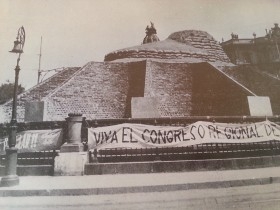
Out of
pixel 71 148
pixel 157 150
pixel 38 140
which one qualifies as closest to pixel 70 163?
pixel 71 148

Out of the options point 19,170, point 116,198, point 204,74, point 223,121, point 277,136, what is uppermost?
point 204,74

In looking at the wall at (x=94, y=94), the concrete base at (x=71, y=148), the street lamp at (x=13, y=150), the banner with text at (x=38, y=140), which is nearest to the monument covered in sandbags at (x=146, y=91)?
the wall at (x=94, y=94)

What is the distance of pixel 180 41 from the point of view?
28422mm

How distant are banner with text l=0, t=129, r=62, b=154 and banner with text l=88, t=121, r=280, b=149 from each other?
1.13 meters

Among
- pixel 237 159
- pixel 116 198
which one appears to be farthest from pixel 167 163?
pixel 116 198

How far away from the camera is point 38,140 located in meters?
9.02

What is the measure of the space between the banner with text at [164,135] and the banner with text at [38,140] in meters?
1.13

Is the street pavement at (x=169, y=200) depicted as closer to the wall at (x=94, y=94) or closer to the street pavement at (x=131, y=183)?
the street pavement at (x=131, y=183)

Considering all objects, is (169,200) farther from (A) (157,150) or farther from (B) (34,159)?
(B) (34,159)

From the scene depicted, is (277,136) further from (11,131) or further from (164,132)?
(11,131)

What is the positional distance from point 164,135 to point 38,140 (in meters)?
4.20

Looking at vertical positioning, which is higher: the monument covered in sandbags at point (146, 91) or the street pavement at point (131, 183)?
the monument covered in sandbags at point (146, 91)

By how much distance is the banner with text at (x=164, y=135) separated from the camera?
8.91m

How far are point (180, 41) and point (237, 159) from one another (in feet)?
70.0
